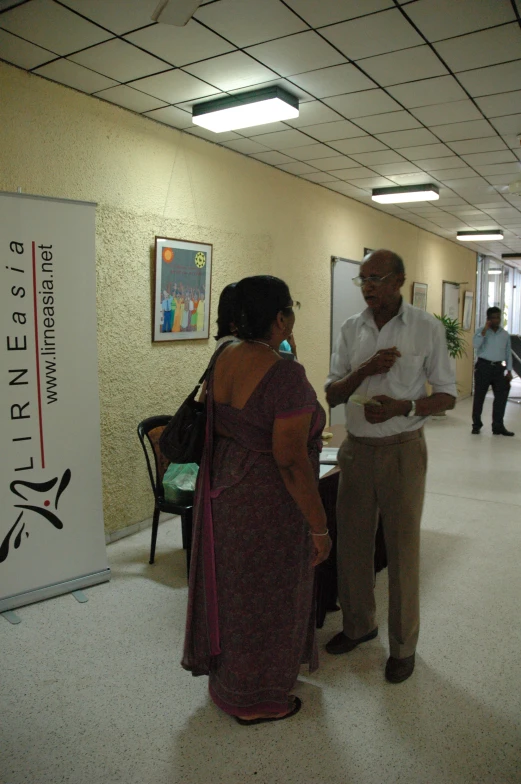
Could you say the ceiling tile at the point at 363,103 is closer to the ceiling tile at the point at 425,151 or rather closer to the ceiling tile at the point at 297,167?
the ceiling tile at the point at 425,151

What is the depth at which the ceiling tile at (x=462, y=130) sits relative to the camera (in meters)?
3.93

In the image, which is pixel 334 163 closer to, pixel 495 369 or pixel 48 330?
pixel 48 330

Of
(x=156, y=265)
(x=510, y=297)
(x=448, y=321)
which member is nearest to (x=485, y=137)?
(x=156, y=265)

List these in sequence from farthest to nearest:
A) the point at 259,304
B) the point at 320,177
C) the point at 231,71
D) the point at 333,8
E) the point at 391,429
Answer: the point at 320,177 → the point at 231,71 → the point at 333,8 → the point at 391,429 → the point at 259,304

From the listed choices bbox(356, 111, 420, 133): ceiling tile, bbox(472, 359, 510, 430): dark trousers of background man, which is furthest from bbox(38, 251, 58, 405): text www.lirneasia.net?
bbox(472, 359, 510, 430): dark trousers of background man

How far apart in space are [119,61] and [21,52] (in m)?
0.47

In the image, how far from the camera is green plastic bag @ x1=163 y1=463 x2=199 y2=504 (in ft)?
10.2

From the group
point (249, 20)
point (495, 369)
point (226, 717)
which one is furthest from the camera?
point (495, 369)

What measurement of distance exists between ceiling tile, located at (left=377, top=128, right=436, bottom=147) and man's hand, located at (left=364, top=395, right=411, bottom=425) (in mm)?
2756

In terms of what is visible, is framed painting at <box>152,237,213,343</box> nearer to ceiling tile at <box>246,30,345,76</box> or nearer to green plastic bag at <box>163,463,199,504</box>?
green plastic bag at <box>163,463,199,504</box>

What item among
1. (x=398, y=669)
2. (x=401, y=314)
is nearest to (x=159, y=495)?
(x=398, y=669)

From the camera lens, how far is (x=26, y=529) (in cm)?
278

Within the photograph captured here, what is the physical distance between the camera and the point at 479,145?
4.40 meters

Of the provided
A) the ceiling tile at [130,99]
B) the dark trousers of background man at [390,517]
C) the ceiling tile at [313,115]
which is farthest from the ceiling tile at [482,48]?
the dark trousers of background man at [390,517]
